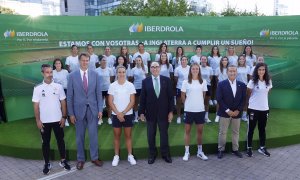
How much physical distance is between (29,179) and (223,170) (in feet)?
9.81

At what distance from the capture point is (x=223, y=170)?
4.56 metres

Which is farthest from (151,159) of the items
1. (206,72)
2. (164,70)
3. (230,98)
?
(206,72)

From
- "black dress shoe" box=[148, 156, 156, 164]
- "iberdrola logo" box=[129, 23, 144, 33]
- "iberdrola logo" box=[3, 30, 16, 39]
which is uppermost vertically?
"iberdrola logo" box=[129, 23, 144, 33]

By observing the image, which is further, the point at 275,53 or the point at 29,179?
the point at 275,53

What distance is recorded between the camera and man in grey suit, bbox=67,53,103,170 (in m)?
4.49

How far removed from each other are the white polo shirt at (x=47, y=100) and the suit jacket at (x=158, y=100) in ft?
4.47

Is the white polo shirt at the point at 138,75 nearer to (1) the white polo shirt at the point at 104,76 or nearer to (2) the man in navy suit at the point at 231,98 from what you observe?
(1) the white polo shirt at the point at 104,76

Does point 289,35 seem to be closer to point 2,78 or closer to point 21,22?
point 21,22

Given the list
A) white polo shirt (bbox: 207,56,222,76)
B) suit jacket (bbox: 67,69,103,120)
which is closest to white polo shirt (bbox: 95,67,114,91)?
suit jacket (bbox: 67,69,103,120)

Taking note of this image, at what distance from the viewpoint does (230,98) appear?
4.81 meters

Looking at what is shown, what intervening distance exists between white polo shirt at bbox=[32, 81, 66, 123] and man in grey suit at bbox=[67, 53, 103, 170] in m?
0.21

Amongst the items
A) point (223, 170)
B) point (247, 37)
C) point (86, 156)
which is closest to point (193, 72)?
point (223, 170)

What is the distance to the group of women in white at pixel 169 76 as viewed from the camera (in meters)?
4.65

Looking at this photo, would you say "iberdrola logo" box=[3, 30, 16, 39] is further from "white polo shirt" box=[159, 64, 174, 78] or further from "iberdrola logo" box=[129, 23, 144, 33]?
"white polo shirt" box=[159, 64, 174, 78]
